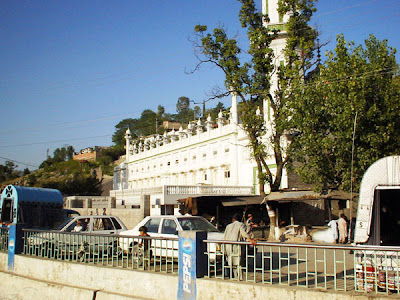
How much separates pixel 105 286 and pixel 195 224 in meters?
3.97

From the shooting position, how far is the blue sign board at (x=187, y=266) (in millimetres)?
8281

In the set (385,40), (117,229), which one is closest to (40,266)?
(117,229)

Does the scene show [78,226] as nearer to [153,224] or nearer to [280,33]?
[153,224]

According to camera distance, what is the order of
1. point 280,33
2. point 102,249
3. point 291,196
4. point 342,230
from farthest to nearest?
point 280,33, point 291,196, point 342,230, point 102,249

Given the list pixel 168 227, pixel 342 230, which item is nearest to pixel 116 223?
pixel 168 227

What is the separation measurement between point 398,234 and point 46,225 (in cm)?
1512

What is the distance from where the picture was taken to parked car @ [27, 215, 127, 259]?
10.8 m

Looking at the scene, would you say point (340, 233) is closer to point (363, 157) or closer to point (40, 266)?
point (363, 157)

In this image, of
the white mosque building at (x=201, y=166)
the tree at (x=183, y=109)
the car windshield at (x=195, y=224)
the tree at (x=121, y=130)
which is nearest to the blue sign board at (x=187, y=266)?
the car windshield at (x=195, y=224)

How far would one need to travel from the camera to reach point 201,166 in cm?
4038

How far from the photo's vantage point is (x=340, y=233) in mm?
17375

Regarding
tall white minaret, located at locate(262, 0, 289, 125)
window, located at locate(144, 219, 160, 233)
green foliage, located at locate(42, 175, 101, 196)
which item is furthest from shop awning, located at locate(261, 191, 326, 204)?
green foliage, located at locate(42, 175, 101, 196)

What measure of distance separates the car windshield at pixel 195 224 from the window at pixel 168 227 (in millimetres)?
236

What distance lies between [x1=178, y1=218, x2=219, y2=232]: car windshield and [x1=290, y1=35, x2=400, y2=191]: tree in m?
7.69
